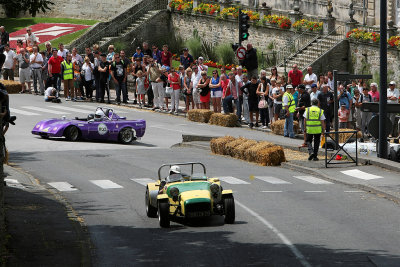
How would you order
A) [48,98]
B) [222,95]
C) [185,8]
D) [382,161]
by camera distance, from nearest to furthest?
1. [382,161]
2. [222,95]
3. [48,98]
4. [185,8]

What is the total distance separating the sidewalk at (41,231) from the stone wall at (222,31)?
1197 inches

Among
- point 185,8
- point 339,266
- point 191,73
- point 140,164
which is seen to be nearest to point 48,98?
point 191,73

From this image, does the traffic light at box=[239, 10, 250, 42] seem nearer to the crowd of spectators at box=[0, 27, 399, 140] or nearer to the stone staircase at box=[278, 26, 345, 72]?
the crowd of spectators at box=[0, 27, 399, 140]

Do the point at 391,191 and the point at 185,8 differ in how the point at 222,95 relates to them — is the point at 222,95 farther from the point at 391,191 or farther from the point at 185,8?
the point at 185,8

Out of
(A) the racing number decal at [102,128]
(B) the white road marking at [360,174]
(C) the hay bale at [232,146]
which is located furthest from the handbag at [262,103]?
(B) the white road marking at [360,174]

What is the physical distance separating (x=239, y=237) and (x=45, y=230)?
10.9ft

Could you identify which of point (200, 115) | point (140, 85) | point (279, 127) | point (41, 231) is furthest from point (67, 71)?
point (41, 231)

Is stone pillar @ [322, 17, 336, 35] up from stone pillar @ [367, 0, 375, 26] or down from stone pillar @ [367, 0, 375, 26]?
down

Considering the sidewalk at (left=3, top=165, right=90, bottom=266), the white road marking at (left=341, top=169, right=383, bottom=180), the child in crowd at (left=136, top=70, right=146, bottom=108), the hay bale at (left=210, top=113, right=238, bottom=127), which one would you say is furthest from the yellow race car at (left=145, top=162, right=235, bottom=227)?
the child in crowd at (left=136, top=70, right=146, bottom=108)

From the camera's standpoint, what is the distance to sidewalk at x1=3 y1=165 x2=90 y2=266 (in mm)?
14312

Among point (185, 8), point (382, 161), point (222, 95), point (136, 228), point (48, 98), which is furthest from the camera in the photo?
point (185, 8)

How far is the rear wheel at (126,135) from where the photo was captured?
101 feet

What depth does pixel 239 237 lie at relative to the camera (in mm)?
16109

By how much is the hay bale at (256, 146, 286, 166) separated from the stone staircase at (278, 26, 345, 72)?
19825mm
